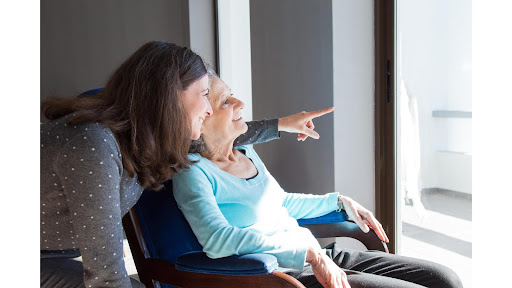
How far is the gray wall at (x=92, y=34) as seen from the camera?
478 cm

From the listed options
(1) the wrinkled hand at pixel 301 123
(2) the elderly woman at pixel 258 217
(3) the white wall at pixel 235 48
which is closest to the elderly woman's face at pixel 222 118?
(2) the elderly woman at pixel 258 217

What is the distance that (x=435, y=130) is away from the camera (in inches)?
99.3

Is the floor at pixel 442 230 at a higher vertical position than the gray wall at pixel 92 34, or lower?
lower

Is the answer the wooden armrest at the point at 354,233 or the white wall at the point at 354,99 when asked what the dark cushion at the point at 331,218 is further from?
the white wall at the point at 354,99

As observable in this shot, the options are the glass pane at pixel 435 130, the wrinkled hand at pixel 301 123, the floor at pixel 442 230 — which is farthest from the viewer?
the floor at pixel 442 230

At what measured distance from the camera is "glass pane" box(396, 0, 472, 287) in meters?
2.40

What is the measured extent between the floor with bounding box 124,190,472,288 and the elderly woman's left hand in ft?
1.70

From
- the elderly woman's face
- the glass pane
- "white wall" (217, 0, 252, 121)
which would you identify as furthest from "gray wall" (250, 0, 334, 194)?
"white wall" (217, 0, 252, 121)

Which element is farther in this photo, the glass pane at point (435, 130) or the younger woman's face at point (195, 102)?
the glass pane at point (435, 130)

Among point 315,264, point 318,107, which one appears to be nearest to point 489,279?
point 315,264

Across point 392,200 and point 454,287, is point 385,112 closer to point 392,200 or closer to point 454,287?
point 392,200

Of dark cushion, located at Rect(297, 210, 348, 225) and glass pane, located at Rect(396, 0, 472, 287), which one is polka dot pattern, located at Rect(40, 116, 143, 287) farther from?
glass pane, located at Rect(396, 0, 472, 287)

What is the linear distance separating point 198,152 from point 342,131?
892mm

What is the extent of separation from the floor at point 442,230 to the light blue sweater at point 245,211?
0.63m
